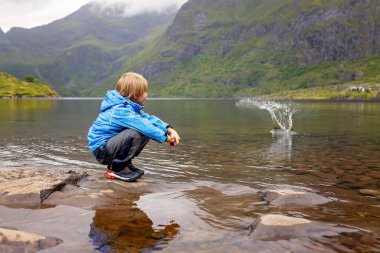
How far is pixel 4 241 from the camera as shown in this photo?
641cm

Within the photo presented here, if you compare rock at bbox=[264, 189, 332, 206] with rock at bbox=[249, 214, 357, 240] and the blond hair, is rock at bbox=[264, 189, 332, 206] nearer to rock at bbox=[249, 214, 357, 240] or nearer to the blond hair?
rock at bbox=[249, 214, 357, 240]

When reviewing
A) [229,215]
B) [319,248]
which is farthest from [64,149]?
[319,248]

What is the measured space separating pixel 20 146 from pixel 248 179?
629 inches

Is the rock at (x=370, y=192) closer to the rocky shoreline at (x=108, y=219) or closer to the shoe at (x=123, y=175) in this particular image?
the rocky shoreline at (x=108, y=219)

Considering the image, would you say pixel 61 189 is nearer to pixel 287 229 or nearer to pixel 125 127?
pixel 125 127

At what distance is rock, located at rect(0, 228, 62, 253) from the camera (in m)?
6.32

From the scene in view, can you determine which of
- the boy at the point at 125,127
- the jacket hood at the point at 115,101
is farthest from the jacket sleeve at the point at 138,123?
the jacket hood at the point at 115,101

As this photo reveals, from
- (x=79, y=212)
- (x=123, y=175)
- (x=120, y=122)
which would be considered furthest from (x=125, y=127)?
(x=79, y=212)

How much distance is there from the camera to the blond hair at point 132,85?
10.5 metres

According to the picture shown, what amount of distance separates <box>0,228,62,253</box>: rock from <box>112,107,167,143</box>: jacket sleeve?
13.1 feet

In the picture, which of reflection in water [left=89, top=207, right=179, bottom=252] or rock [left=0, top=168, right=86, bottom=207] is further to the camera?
rock [left=0, top=168, right=86, bottom=207]

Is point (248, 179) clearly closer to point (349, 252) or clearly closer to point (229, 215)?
point (229, 215)

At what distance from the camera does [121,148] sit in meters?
10.5

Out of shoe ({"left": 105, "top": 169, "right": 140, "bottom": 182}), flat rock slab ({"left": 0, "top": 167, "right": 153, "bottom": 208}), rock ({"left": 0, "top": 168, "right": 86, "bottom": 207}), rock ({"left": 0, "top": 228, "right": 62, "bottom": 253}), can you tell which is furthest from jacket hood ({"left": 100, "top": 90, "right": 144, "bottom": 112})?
rock ({"left": 0, "top": 228, "right": 62, "bottom": 253})
